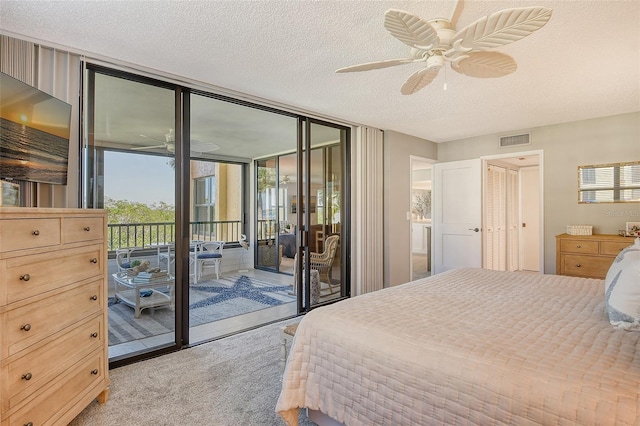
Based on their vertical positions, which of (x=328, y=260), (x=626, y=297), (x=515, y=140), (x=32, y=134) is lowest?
(x=328, y=260)

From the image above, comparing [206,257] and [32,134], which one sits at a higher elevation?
[32,134]

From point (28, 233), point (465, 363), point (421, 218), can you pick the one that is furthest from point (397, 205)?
point (421, 218)

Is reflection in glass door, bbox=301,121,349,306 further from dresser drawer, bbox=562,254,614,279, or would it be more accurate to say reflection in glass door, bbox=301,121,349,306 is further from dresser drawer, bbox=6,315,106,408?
dresser drawer, bbox=562,254,614,279

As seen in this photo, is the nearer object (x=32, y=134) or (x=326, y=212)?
(x=32, y=134)

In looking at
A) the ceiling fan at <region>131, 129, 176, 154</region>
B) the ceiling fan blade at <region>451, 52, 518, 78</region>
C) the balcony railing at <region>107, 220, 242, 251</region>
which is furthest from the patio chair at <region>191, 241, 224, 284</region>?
the ceiling fan blade at <region>451, 52, 518, 78</region>

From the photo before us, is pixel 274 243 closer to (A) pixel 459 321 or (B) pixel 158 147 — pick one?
(B) pixel 158 147

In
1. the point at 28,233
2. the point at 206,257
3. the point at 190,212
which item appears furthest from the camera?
the point at 206,257

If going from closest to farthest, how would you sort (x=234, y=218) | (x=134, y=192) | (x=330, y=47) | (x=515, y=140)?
1. (x=330, y=47)
2. (x=134, y=192)
3. (x=515, y=140)
4. (x=234, y=218)

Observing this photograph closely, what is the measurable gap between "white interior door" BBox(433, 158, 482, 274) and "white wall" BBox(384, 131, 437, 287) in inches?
32.7

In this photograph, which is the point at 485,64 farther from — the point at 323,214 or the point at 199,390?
the point at 199,390

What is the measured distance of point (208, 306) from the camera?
429 cm

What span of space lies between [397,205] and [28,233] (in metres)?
4.37

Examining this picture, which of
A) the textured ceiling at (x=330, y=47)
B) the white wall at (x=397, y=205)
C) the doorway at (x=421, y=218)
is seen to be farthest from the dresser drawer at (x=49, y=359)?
the doorway at (x=421, y=218)

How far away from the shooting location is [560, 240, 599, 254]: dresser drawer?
3.86 metres
